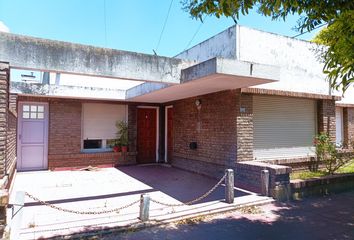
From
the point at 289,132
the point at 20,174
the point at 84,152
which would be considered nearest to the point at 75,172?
the point at 84,152

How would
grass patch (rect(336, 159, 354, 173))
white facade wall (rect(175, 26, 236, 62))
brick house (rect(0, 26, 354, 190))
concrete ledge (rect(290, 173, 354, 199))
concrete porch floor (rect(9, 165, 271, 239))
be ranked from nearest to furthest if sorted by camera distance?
concrete porch floor (rect(9, 165, 271, 239)), brick house (rect(0, 26, 354, 190)), concrete ledge (rect(290, 173, 354, 199)), white facade wall (rect(175, 26, 236, 62)), grass patch (rect(336, 159, 354, 173))

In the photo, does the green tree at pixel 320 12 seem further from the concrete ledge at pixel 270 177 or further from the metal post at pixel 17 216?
the metal post at pixel 17 216

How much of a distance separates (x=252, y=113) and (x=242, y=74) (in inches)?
86.3

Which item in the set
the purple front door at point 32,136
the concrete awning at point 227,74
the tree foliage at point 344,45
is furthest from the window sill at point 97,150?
the tree foliage at point 344,45

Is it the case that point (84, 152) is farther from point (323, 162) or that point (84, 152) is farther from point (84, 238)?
point (323, 162)

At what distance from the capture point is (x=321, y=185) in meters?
7.28

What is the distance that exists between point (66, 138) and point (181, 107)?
519cm

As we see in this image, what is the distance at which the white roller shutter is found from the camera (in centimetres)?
830

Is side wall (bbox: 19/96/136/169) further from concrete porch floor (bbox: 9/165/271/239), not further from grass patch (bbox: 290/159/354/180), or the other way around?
grass patch (bbox: 290/159/354/180)

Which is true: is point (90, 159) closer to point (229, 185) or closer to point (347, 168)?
point (229, 185)

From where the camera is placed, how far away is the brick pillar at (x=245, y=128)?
775 centimetres

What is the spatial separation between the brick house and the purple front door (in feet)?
0.12

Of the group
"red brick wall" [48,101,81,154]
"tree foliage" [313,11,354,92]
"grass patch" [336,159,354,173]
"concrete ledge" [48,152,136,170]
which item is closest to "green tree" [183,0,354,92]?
"tree foliage" [313,11,354,92]

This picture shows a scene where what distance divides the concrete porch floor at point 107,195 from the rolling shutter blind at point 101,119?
185 centimetres
